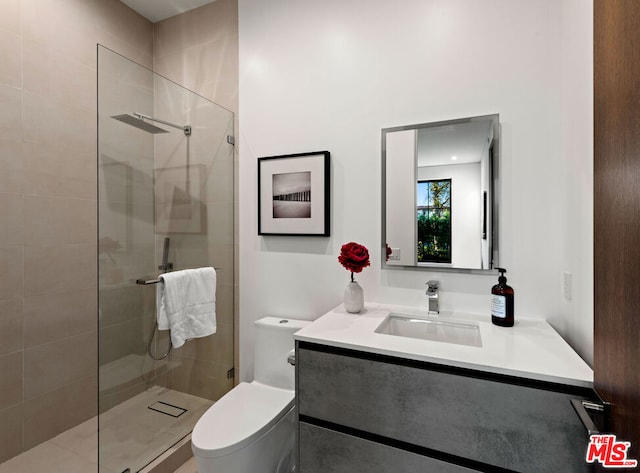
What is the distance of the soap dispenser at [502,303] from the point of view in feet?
4.37

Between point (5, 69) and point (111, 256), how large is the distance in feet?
3.88

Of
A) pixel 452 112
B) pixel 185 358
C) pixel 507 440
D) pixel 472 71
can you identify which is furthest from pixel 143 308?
pixel 472 71

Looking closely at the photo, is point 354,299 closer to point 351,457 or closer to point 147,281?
point 351,457

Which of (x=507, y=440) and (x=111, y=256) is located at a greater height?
(x=111, y=256)

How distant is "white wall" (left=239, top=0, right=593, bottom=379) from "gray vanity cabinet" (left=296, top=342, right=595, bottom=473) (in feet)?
1.00

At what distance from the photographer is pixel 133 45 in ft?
7.45

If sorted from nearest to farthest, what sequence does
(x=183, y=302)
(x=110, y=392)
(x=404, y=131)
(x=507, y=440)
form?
(x=507, y=440) < (x=110, y=392) < (x=404, y=131) < (x=183, y=302)

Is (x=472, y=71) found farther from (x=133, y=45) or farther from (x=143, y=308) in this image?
(x=133, y=45)

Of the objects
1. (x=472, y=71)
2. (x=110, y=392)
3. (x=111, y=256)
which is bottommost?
(x=110, y=392)

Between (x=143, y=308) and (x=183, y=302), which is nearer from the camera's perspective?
(x=143, y=308)

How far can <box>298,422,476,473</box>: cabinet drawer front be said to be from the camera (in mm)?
1064

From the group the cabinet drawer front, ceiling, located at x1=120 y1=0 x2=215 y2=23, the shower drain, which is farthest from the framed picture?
ceiling, located at x1=120 y1=0 x2=215 y2=23

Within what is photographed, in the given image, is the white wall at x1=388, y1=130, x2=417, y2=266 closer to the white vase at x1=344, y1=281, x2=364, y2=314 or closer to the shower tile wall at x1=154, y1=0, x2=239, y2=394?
the white vase at x1=344, y1=281, x2=364, y2=314

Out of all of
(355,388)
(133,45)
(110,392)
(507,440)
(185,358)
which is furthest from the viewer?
(133,45)
